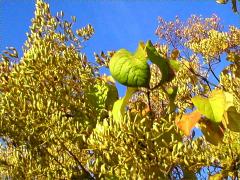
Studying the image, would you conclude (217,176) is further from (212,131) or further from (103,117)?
(103,117)

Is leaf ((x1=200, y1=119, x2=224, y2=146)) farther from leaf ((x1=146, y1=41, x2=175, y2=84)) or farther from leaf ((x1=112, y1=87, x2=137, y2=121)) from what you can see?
leaf ((x1=112, y1=87, x2=137, y2=121))

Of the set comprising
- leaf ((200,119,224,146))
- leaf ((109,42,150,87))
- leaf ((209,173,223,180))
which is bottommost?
leaf ((209,173,223,180))

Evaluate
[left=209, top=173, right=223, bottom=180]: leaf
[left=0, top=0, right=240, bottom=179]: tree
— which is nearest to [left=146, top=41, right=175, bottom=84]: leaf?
[left=0, top=0, right=240, bottom=179]: tree

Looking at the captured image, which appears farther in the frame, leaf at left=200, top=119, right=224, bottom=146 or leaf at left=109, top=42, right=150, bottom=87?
leaf at left=200, top=119, right=224, bottom=146

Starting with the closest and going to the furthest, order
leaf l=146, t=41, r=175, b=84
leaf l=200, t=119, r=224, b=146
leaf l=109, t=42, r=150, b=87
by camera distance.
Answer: leaf l=109, t=42, r=150, b=87 < leaf l=146, t=41, r=175, b=84 < leaf l=200, t=119, r=224, b=146

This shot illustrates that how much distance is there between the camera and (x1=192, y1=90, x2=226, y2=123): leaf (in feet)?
6.87

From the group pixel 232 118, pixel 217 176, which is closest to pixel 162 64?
pixel 232 118

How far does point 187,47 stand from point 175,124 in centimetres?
762

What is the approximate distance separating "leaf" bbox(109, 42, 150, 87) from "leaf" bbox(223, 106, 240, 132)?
22.0 inches

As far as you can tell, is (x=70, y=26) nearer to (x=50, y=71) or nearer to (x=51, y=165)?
(x=50, y=71)

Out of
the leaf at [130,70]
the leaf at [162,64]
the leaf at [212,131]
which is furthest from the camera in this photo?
the leaf at [212,131]

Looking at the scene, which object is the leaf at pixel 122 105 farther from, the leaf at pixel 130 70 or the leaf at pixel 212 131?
the leaf at pixel 212 131

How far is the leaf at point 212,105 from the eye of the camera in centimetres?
209

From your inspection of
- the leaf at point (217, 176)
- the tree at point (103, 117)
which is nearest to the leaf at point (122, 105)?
the tree at point (103, 117)
